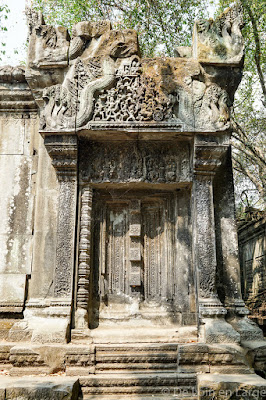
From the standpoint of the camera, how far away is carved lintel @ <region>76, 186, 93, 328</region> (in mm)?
5168

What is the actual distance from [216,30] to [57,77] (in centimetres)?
240

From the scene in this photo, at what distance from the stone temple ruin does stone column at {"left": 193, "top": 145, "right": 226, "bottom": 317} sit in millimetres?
14

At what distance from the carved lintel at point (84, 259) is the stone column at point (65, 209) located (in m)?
0.14

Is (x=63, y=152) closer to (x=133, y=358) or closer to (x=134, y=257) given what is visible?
(x=134, y=257)

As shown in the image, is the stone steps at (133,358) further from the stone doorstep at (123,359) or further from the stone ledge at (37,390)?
the stone ledge at (37,390)

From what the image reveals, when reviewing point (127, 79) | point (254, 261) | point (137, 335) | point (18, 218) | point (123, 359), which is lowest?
point (123, 359)

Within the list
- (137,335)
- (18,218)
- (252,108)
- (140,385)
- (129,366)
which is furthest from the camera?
(252,108)

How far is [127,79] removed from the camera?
217 inches

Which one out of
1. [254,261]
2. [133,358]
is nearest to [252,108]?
[254,261]

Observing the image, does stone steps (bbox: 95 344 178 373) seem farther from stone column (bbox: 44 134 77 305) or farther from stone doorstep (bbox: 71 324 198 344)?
stone column (bbox: 44 134 77 305)

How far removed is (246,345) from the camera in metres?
4.91

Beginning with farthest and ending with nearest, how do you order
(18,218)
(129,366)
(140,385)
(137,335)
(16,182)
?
(16,182)
(18,218)
(137,335)
(129,366)
(140,385)

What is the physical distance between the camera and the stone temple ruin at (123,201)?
A: 514 centimetres

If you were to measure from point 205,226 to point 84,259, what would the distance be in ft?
5.69
